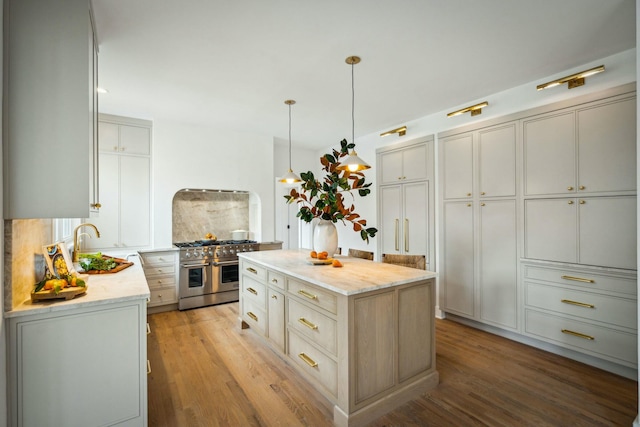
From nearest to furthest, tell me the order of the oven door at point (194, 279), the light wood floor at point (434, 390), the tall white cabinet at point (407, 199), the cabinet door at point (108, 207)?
1. the light wood floor at point (434, 390)
2. the cabinet door at point (108, 207)
3. the tall white cabinet at point (407, 199)
4. the oven door at point (194, 279)

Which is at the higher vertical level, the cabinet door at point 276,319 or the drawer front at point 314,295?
the drawer front at point 314,295

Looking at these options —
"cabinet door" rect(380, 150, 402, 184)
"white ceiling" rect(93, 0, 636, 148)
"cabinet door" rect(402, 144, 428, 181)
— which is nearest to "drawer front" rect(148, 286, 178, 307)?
"white ceiling" rect(93, 0, 636, 148)

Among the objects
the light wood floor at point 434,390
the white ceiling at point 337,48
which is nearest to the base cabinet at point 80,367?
the light wood floor at point 434,390

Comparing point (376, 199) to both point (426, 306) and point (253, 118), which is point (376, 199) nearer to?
point (253, 118)

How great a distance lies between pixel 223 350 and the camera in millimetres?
3088

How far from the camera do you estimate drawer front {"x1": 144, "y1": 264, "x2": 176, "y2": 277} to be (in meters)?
4.25

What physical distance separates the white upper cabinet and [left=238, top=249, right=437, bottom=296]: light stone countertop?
195 cm

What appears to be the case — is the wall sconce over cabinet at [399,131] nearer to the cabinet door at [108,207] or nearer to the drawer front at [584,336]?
the drawer front at [584,336]

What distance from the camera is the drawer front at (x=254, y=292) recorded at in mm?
3001

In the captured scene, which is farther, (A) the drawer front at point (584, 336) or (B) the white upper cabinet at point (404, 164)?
(B) the white upper cabinet at point (404, 164)

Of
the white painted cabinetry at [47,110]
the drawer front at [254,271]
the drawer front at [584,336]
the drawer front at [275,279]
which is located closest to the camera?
the white painted cabinetry at [47,110]

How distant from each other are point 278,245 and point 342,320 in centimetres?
343

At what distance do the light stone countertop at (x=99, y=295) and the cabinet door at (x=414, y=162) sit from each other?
3536 millimetres

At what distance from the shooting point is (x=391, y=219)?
4.68 meters
